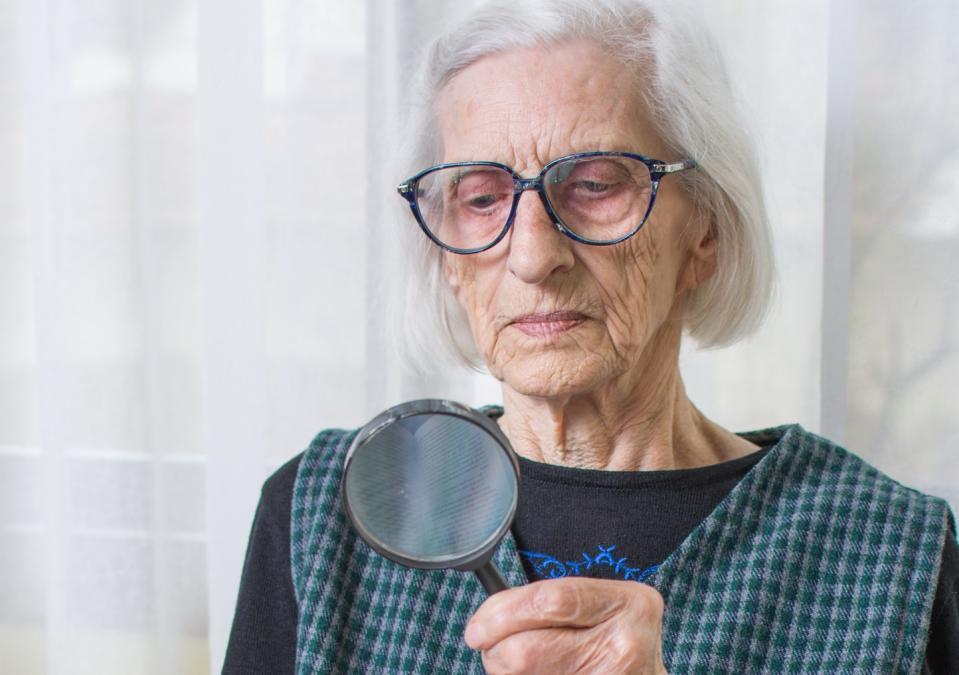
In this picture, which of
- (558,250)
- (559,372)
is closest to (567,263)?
(558,250)

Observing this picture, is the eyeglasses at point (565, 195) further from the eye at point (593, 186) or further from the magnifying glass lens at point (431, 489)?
the magnifying glass lens at point (431, 489)

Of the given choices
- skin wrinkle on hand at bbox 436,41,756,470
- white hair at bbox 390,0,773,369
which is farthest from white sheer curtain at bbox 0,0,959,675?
skin wrinkle on hand at bbox 436,41,756,470

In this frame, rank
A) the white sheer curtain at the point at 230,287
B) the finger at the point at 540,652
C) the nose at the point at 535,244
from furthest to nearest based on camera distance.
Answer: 1. the white sheer curtain at the point at 230,287
2. the nose at the point at 535,244
3. the finger at the point at 540,652

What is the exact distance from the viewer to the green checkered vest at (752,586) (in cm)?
123

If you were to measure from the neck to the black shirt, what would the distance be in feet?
0.13

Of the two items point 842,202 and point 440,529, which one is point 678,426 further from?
point 440,529

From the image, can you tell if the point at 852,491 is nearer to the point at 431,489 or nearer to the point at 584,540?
the point at 584,540

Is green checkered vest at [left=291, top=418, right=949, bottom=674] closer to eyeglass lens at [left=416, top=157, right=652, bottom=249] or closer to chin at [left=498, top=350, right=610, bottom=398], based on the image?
chin at [left=498, top=350, right=610, bottom=398]

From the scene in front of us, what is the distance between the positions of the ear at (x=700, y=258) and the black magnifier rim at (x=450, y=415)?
22.9 inches

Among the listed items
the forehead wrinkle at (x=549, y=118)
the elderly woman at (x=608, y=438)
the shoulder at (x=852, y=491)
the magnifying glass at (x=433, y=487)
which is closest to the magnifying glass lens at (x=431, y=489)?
the magnifying glass at (x=433, y=487)

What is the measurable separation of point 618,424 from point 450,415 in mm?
549

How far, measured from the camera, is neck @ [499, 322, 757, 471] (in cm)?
138

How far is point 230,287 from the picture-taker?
5.58ft

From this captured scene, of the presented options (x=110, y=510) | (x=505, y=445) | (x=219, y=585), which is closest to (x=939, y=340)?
(x=505, y=445)
